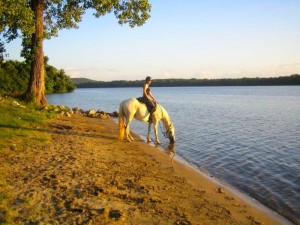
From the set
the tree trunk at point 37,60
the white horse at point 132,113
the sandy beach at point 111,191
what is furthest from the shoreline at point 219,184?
the tree trunk at point 37,60

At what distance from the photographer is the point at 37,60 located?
72.9 feet

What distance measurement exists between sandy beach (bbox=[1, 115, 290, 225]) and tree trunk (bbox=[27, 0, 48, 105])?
10.7 meters

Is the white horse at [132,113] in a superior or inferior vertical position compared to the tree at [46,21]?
inferior

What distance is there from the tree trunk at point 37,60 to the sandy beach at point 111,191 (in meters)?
10.7

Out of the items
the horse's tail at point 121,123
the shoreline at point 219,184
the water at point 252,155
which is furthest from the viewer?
the horse's tail at point 121,123

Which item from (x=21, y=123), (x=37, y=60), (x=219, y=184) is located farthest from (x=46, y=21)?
(x=219, y=184)

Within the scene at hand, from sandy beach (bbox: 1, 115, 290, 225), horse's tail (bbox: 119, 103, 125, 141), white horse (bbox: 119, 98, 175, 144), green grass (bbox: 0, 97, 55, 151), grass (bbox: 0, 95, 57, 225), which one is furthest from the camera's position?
horse's tail (bbox: 119, 103, 125, 141)

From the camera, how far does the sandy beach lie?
267 inches

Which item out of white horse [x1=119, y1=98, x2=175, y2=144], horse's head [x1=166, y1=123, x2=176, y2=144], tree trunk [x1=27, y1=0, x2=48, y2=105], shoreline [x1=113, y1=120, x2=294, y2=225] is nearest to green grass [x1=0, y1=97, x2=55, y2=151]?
tree trunk [x1=27, y1=0, x2=48, y2=105]

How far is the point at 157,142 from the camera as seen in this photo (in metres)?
17.2

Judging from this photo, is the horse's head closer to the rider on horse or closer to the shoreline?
the shoreline

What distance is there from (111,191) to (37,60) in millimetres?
16485

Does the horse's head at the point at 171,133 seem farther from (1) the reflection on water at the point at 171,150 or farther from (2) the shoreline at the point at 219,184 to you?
(2) the shoreline at the point at 219,184

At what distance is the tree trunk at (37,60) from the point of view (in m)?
21.4
